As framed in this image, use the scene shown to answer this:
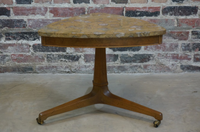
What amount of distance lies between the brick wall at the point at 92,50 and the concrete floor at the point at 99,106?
0.09 metres

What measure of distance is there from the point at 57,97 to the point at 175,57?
1.13 m

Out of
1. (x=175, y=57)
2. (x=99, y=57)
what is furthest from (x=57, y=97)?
(x=175, y=57)

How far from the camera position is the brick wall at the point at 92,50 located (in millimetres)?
2078

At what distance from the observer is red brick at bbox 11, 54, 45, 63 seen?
2.20 metres

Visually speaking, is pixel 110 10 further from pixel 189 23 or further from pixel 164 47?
pixel 189 23

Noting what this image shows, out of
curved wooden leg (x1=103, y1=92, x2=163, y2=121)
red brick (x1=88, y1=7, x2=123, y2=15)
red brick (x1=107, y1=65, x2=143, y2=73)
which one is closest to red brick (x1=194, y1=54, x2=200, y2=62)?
red brick (x1=107, y1=65, x2=143, y2=73)

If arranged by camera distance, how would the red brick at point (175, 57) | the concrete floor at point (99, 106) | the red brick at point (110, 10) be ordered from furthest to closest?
the red brick at point (175, 57) < the red brick at point (110, 10) < the concrete floor at point (99, 106)

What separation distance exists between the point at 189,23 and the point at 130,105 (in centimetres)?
111

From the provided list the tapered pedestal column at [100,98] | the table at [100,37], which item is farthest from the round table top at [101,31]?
the tapered pedestal column at [100,98]

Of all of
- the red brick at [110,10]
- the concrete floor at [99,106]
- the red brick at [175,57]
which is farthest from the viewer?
the red brick at [175,57]

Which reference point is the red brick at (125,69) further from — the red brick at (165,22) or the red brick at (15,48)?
the red brick at (15,48)

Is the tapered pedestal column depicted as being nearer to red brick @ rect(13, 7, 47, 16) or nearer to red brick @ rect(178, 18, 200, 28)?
red brick @ rect(13, 7, 47, 16)

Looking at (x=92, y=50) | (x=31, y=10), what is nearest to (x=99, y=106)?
(x=92, y=50)

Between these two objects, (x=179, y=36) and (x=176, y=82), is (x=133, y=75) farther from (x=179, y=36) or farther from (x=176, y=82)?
(x=179, y=36)
